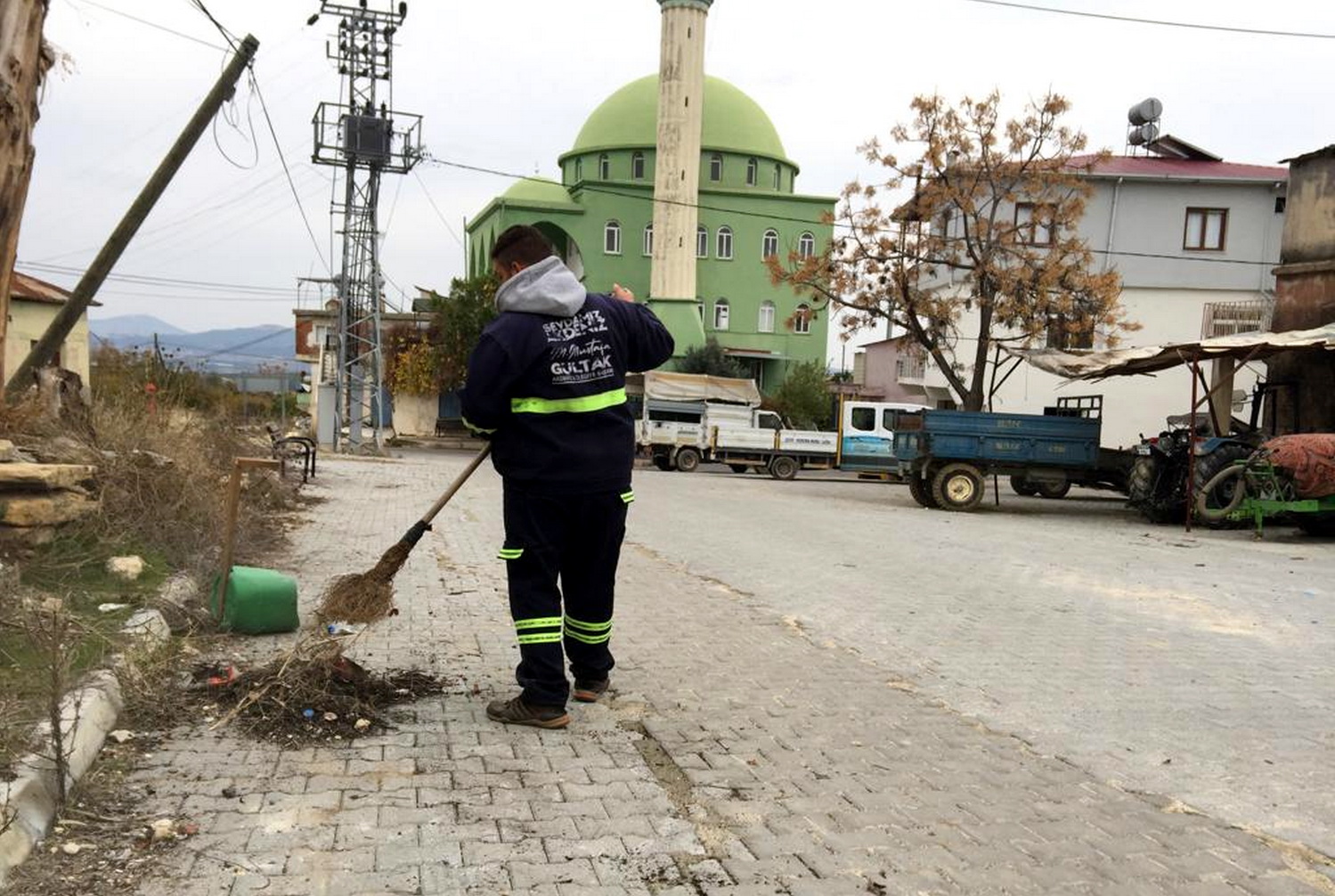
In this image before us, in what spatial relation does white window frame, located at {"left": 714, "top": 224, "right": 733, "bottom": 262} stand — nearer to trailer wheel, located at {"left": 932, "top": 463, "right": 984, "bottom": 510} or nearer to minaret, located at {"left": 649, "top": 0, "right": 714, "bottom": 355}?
minaret, located at {"left": 649, "top": 0, "right": 714, "bottom": 355}

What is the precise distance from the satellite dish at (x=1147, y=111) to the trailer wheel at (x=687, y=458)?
2099 cm

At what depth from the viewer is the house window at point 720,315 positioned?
171ft

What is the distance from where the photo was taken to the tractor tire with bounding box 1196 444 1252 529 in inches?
586

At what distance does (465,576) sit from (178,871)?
18.9 ft

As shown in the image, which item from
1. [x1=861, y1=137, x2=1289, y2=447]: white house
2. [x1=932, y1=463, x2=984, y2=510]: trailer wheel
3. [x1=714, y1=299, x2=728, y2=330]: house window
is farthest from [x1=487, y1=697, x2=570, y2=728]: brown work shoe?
[x1=714, y1=299, x2=728, y2=330]: house window

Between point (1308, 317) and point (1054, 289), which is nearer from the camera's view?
point (1308, 317)

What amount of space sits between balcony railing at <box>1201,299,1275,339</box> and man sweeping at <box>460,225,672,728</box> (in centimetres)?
3218

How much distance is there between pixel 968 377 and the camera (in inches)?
1454

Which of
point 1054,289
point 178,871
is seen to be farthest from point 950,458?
point 178,871

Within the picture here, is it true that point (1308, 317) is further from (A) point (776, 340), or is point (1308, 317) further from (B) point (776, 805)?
(A) point (776, 340)

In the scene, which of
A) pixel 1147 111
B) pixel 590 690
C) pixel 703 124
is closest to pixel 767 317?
pixel 703 124

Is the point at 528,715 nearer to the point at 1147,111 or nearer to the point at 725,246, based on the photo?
the point at 1147,111

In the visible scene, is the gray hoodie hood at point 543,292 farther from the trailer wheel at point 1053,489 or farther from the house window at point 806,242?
the house window at point 806,242

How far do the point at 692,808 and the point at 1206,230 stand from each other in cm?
3573
